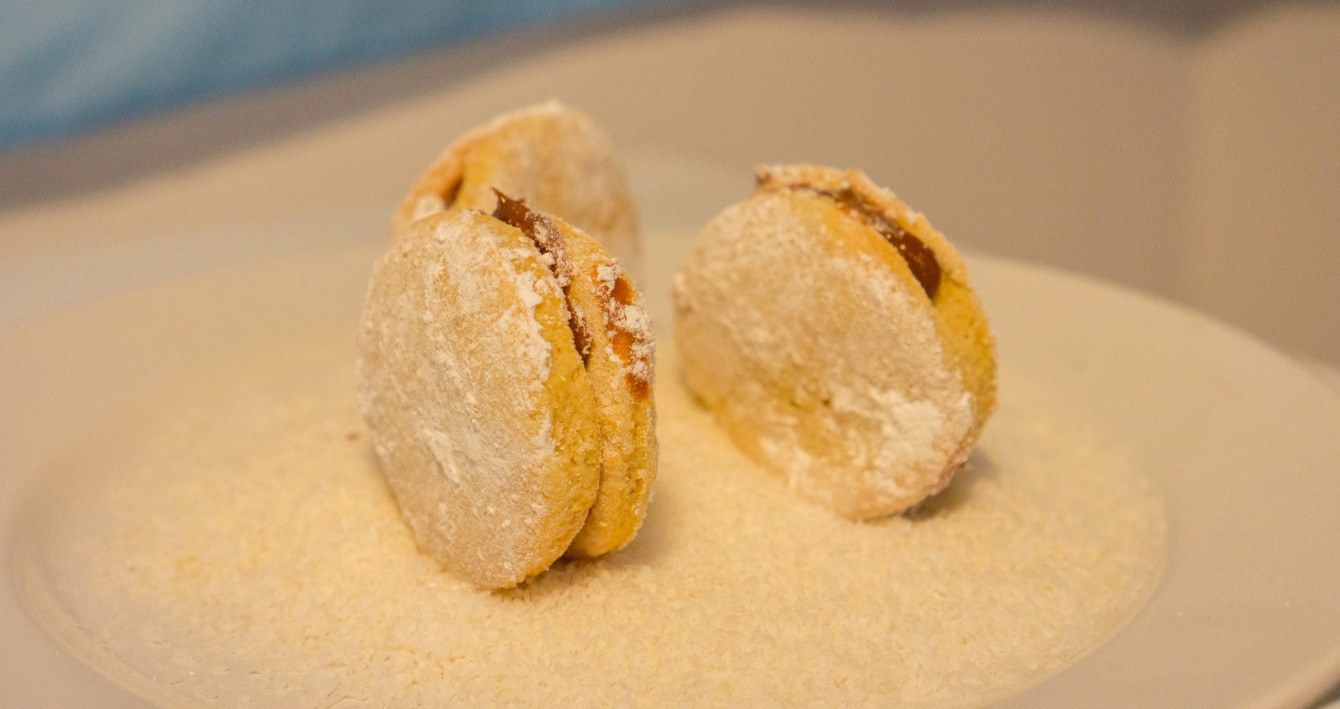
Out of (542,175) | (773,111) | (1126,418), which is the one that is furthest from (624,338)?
(773,111)

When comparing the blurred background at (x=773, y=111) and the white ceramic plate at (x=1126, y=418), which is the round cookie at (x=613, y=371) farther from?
the blurred background at (x=773, y=111)

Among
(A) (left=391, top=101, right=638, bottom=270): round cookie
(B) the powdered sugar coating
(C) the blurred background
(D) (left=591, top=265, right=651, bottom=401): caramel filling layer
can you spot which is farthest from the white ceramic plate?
(C) the blurred background

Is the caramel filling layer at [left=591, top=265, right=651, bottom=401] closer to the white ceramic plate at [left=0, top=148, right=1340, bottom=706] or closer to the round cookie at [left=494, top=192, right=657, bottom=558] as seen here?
the round cookie at [left=494, top=192, right=657, bottom=558]

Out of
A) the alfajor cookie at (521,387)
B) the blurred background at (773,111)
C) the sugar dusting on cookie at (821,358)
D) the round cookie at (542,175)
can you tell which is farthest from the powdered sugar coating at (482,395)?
the blurred background at (773,111)

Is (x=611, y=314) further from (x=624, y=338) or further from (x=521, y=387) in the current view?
(x=521, y=387)

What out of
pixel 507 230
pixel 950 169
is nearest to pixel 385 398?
pixel 507 230
